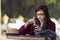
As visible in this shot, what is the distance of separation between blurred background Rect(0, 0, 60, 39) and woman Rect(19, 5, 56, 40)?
0.13 feet

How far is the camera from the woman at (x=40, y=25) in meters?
1.44

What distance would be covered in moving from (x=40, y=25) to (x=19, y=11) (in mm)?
250

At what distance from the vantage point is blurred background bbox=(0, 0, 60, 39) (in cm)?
144

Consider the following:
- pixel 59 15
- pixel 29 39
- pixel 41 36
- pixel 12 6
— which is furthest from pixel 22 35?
pixel 59 15

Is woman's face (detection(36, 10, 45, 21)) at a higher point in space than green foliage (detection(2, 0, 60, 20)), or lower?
lower

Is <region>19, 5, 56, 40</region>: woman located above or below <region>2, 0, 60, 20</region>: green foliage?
below

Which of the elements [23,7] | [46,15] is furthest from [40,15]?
[23,7]

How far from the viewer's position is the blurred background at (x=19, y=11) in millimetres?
1438

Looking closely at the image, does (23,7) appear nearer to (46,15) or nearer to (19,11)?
(19,11)

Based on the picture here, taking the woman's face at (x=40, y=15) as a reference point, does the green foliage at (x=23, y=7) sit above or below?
above

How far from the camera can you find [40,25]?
1.46 meters

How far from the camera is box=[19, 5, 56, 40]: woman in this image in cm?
144

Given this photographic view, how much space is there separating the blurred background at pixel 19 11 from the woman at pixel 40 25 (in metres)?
0.04

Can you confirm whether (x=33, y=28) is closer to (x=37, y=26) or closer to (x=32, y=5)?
(x=37, y=26)
